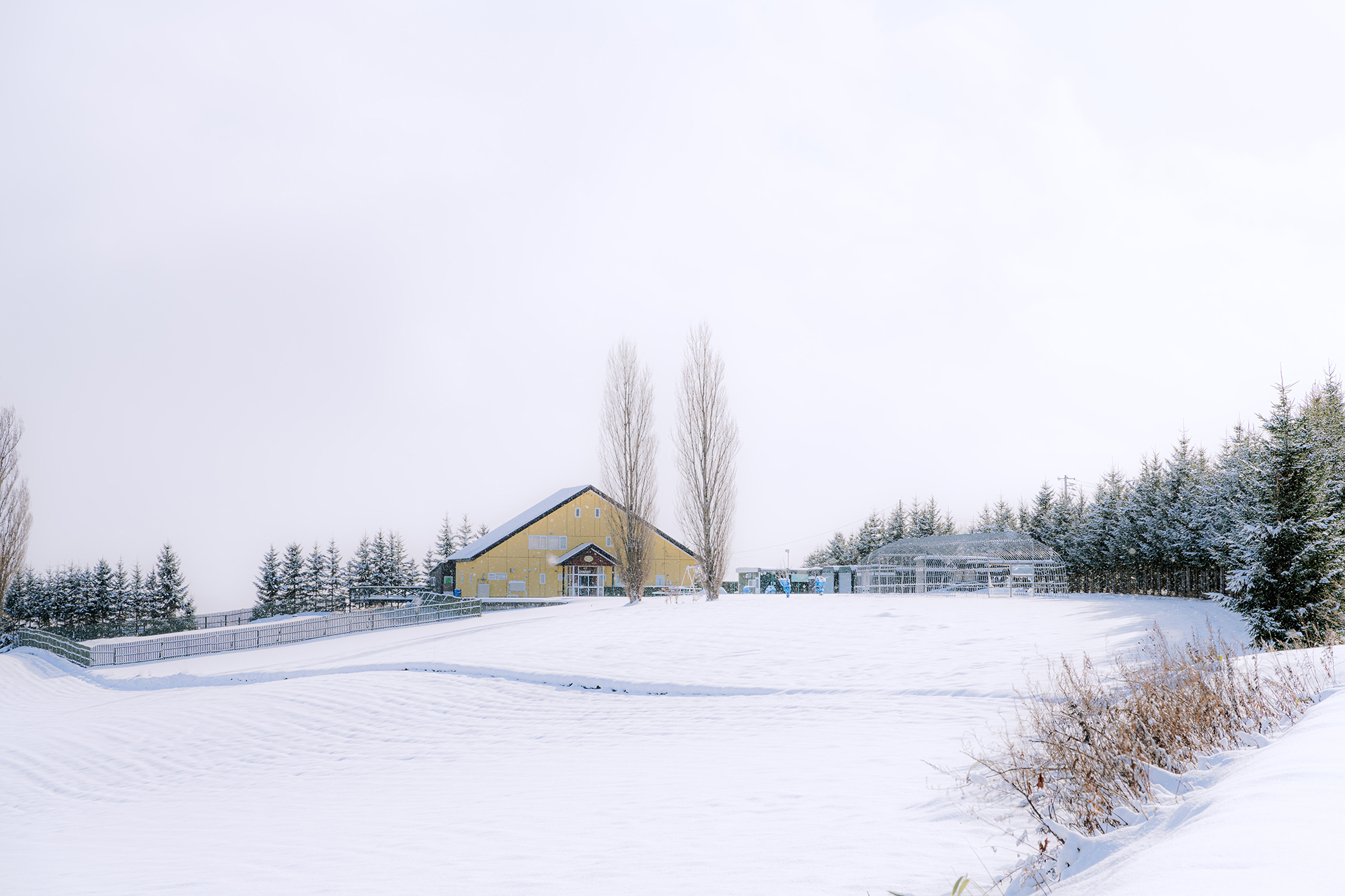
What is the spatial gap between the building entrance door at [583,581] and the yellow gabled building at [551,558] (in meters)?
0.05

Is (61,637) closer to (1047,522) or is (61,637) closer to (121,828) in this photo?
(121,828)

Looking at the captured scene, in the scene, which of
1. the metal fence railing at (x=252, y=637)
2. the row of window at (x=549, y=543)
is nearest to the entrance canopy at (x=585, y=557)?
the row of window at (x=549, y=543)

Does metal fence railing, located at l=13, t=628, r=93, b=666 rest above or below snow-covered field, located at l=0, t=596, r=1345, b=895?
below

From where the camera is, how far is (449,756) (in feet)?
39.8

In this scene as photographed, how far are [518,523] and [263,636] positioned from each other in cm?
2450

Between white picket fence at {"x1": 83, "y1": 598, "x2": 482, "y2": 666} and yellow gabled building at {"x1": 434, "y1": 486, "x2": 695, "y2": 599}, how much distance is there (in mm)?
17929

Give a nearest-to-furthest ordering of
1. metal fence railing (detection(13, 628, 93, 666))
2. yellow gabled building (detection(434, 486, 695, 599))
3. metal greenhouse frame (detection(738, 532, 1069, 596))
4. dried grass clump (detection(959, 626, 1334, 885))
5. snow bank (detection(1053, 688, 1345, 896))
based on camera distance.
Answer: snow bank (detection(1053, 688, 1345, 896)) < dried grass clump (detection(959, 626, 1334, 885)) < metal fence railing (detection(13, 628, 93, 666)) < metal greenhouse frame (detection(738, 532, 1069, 596)) < yellow gabled building (detection(434, 486, 695, 599))

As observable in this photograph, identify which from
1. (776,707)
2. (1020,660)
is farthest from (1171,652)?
(776,707)

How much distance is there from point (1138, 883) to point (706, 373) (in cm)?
3276

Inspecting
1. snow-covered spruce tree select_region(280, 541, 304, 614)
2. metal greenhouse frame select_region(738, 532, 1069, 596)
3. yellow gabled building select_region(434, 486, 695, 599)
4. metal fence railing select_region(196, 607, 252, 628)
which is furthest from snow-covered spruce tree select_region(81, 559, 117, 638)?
metal greenhouse frame select_region(738, 532, 1069, 596)

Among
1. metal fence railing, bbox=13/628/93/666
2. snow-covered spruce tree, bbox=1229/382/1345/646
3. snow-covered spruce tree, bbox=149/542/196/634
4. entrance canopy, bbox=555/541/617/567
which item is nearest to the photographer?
snow-covered spruce tree, bbox=1229/382/1345/646

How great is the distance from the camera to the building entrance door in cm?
5300

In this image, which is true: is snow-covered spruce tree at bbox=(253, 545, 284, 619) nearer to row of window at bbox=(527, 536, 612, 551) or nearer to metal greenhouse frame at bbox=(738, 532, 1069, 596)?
row of window at bbox=(527, 536, 612, 551)

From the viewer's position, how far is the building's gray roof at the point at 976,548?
42.0m
